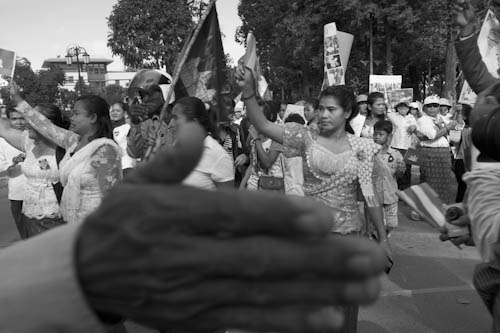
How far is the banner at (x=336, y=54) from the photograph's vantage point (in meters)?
7.25

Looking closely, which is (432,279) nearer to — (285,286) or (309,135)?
(309,135)

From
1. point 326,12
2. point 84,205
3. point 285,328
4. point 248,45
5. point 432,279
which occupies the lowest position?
point 432,279

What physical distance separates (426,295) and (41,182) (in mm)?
3325

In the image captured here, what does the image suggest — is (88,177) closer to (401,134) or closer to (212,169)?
(212,169)

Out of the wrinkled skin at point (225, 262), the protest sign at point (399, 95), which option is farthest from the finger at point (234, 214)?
the protest sign at point (399, 95)

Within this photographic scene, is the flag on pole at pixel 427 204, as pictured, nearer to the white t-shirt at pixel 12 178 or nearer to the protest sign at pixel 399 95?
the white t-shirt at pixel 12 178

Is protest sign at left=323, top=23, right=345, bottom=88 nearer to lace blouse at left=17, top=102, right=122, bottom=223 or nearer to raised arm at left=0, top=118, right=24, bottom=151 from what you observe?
raised arm at left=0, top=118, right=24, bottom=151

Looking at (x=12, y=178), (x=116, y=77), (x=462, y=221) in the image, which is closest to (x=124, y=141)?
(x=12, y=178)

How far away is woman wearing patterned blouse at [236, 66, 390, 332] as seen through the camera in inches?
121

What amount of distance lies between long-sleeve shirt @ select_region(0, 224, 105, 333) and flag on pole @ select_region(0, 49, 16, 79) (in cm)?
450

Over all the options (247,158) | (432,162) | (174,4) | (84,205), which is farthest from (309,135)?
(174,4)

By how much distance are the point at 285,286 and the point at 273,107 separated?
18.9 ft

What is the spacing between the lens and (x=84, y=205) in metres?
3.12

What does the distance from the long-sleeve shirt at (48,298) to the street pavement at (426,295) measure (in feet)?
9.94
